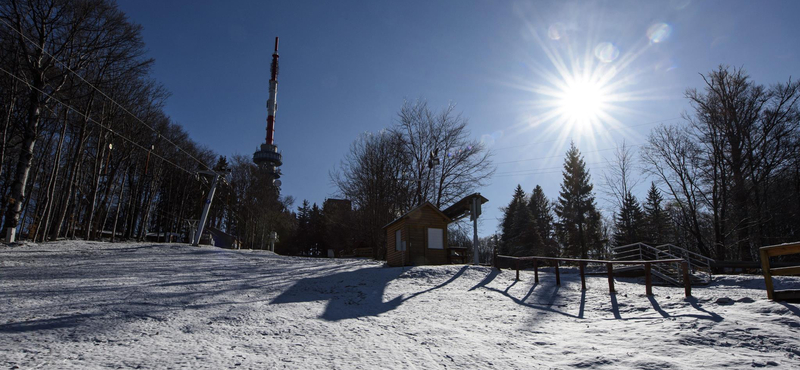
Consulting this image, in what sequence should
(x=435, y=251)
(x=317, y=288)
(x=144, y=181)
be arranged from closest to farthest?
(x=317, y=288), (x=435, y=251), (x=144, y=181)

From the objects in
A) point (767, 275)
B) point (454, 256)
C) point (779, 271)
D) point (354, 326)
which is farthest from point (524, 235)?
point (354, 326)

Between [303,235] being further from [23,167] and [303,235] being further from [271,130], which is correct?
[23,167]

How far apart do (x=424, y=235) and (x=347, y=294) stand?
9.56 m

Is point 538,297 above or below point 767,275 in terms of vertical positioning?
below

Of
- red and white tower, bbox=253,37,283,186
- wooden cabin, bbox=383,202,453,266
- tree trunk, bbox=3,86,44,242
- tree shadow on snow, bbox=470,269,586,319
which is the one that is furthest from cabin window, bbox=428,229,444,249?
red and white tower, bbox=253,37,283,186

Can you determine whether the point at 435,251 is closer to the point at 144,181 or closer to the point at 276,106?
the point at 144,181

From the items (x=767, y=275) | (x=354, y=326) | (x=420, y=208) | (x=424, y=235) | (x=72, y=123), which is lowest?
(x=354, y=326)

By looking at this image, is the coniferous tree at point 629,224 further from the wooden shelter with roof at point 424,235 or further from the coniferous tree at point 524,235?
the wooden shelter with roof at point 424,235

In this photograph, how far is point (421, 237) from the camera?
18.6 metres

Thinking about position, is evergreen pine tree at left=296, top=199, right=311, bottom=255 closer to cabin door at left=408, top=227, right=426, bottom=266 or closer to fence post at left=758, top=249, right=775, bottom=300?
cabin door at left=408, top=227, right=426, bottom=266

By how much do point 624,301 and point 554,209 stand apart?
120 ft

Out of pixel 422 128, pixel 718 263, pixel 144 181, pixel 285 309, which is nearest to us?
pixel 285 309

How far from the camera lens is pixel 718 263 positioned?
1617cm

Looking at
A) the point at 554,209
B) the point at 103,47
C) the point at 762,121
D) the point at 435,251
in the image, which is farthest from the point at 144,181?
the point at 762,121
